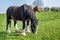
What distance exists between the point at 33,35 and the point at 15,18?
65.3 inches

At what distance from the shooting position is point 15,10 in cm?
1540

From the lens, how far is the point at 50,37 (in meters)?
14.7

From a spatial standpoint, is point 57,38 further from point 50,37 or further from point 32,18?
point 32,18

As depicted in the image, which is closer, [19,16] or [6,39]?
[6,39]

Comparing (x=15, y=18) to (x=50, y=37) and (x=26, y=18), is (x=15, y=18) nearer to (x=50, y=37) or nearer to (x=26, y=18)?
(x=26, y=18)

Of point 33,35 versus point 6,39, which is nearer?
point 6,39

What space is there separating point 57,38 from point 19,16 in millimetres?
2788

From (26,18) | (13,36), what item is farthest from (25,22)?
(13,36)

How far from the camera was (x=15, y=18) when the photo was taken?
50.5ft

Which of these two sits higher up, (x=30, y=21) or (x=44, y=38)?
(x=30, y=21)

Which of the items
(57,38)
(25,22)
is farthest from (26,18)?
(57,38)

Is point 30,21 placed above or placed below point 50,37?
above

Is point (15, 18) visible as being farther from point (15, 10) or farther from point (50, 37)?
point (50, 37)

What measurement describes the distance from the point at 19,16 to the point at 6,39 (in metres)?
1.92
